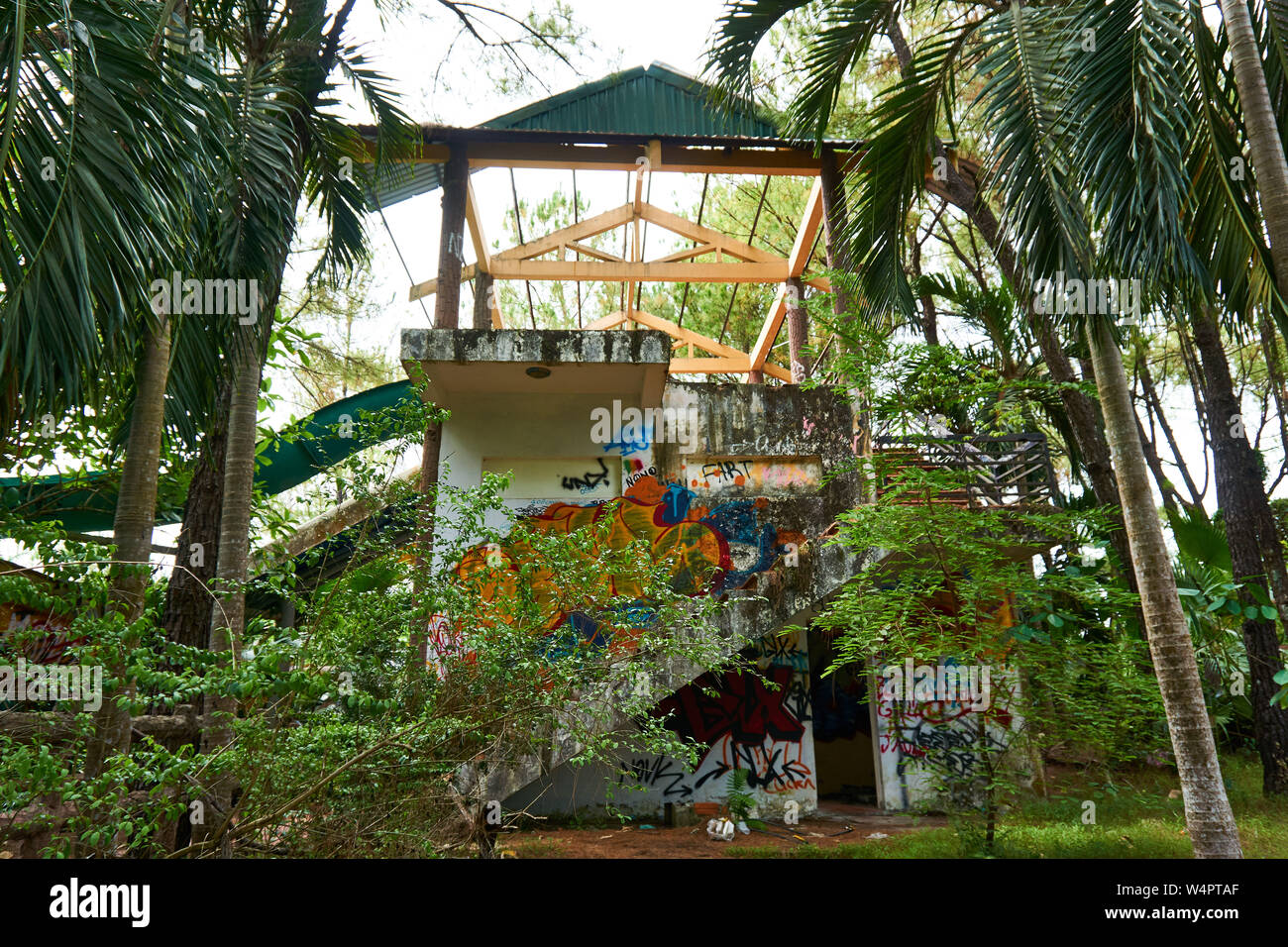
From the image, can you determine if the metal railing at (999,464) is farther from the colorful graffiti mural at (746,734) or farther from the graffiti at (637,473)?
the colorful graffiti mural at (746,734)

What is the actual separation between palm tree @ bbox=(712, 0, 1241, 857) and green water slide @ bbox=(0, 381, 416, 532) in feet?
15.1

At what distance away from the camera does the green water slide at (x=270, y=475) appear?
6.62 metres

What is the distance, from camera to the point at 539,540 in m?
5.96

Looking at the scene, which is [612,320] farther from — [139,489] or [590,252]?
[139,489]

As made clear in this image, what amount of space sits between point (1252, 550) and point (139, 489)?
38.9 ft

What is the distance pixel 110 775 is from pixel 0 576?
112 cm

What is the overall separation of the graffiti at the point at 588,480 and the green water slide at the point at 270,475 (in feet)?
8.33

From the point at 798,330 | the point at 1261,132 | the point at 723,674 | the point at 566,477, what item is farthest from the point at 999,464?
the point at 798,330

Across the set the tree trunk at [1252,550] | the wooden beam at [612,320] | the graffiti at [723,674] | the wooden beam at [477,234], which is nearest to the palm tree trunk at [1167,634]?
the graffiti at [723,674]

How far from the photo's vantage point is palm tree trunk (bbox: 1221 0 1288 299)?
5.06m

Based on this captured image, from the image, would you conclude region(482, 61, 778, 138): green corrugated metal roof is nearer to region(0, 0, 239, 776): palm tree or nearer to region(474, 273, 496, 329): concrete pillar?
region(474, 273, 496, 329): concrete pillar

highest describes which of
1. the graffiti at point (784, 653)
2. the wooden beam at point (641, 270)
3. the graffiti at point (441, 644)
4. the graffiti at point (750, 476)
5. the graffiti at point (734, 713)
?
the wooden beam at point (641, 270)
